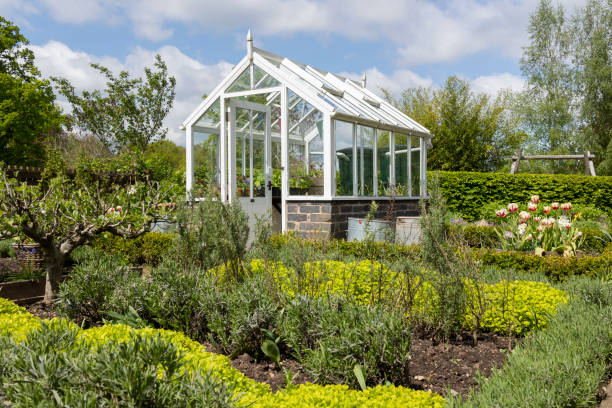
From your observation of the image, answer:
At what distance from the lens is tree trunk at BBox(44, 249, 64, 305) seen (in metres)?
4.86

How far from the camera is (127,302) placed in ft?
12.8

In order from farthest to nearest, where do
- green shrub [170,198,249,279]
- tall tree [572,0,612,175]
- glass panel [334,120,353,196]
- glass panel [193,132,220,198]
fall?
tall tree [572,0,612,175] → glass panel [193,132,220,198] → glass panel [334,120,353,196] → green shrub [170,198,249,279]

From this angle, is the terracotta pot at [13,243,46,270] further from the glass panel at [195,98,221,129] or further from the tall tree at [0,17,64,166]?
the tall tree at [0,17,64,166]

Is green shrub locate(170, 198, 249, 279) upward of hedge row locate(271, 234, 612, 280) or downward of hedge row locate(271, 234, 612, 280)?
upward

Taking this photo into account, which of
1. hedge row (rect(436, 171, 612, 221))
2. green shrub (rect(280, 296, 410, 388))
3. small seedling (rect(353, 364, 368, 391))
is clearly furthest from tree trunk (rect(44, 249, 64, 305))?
hedge row (rect(436, 171, 612, 221))

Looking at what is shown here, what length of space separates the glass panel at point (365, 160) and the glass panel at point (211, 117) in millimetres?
3097

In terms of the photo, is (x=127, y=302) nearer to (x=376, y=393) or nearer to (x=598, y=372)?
(x=376, y=393)

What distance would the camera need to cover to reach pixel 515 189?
15.7 m

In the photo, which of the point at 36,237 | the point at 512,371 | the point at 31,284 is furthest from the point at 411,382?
the point at 31,284

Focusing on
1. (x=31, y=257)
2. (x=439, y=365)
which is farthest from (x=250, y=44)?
(x=439, y=365)

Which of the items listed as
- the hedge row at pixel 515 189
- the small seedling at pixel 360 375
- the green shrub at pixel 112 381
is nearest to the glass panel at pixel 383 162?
the hedge row at pixel 515 189

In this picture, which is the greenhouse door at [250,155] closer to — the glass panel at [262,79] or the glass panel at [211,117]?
the glass panel at [262,79]

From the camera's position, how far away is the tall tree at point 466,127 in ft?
69.1

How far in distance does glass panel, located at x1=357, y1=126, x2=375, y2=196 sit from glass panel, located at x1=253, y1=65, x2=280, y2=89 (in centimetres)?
202
